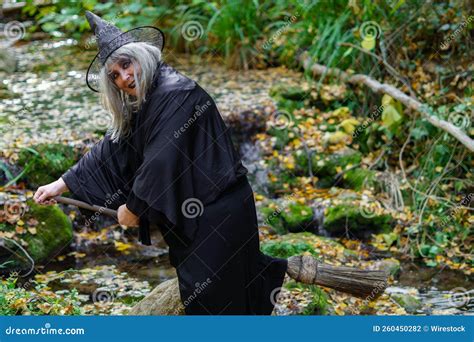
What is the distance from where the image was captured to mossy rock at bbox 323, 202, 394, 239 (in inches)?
250

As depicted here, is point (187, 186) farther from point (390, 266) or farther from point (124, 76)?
point (390, 266)

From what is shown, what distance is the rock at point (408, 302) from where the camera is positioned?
5.30 meters

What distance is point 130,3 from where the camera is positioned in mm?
9250

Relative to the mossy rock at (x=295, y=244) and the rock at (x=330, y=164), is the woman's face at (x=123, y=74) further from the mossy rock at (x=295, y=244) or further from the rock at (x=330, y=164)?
the rock at (x=330, y=164)

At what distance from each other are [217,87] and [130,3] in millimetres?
1827

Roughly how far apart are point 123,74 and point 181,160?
48cm

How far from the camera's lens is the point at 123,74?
3566 mm

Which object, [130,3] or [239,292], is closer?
[239,292]

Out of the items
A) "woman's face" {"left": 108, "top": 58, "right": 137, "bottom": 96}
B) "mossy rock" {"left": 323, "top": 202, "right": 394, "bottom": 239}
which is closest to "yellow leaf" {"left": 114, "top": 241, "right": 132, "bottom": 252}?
"mossy rock" {"left": 323, "top": 202, "right": 394, "bottom": 239}

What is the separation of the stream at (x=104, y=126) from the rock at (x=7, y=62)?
9cm

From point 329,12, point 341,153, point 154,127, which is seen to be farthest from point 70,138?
point 154,127

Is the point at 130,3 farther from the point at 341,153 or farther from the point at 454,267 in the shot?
the point at 454,267

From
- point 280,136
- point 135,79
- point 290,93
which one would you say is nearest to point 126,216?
point 135,79

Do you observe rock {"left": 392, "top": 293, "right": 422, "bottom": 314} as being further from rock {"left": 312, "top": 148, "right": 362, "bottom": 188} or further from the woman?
rock {"left": 312, "top": 148, "right": 362, "bottom": 188}
